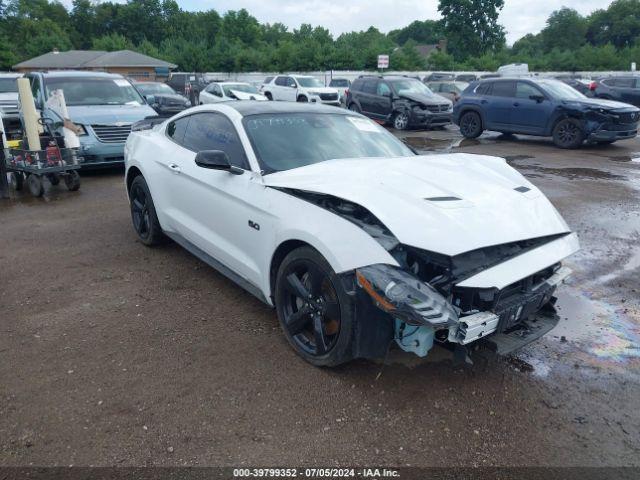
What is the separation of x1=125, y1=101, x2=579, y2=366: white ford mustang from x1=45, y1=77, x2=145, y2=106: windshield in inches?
284

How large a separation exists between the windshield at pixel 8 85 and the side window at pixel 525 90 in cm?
1510

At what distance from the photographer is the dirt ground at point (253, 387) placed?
8.65 ft

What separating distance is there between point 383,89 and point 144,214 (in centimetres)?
1365

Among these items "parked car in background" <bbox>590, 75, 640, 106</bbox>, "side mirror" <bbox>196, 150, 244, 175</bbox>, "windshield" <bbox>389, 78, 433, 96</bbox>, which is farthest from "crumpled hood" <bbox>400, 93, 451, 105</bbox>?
"side mirror" <bbox>196, 150, 244, 175</bbox>

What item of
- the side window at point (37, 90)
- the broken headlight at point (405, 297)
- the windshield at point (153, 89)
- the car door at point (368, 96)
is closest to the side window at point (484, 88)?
the car door at point (368, 96)

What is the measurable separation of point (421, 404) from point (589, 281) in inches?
107

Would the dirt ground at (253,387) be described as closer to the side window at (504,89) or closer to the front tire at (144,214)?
the front tire at (144,214)

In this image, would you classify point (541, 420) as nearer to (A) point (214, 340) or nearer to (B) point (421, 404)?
(B) point (421, 404)

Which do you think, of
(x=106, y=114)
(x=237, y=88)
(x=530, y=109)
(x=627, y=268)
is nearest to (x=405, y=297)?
(x=627, y=268)

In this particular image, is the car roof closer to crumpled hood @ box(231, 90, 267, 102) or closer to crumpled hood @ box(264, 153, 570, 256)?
crumpled hood @ box(264, 153, 570, 256)

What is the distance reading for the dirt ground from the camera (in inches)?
104

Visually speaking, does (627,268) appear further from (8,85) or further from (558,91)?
(8,85)

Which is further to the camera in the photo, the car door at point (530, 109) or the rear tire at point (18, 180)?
the car door at point (530, 109)

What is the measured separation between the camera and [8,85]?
1611cm
